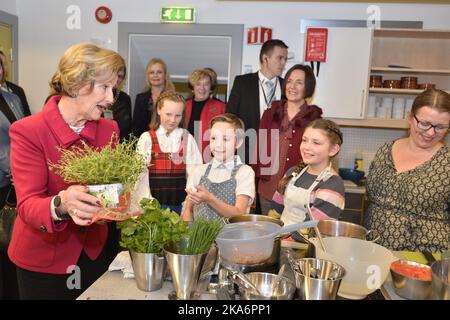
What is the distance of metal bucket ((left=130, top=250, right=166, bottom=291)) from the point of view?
1090 mm

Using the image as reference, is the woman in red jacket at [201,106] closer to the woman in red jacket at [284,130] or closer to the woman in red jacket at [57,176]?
the woman in red jacket at [284,130]

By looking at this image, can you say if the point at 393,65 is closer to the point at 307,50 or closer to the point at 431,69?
the point at 431,69

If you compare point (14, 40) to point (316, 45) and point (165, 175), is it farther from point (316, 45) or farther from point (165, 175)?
point (316, 45)

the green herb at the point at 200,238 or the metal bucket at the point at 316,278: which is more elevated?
the green herb at the point at 200,238

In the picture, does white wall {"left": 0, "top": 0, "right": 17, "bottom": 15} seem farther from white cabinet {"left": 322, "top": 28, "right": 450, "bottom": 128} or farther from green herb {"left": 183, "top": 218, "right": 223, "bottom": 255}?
green herb {"left": 183, "top": 218, "right": 223, "bottom": 255}

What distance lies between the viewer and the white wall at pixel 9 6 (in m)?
3.80

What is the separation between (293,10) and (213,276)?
10.1ft

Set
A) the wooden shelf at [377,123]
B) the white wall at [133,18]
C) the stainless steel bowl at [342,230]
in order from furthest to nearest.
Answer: the white wall at [133,18]
the wooden shelf at [377,123]
the stainless steel bowl at [342,230]

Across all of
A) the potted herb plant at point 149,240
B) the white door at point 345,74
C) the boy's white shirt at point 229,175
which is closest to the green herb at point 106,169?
the potted herb plant at point 149,240

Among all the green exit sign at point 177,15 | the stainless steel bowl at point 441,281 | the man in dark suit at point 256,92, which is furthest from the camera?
the green exit sign at point 177,15

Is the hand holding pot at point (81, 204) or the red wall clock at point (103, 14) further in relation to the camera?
the red wall clock at point (103, 14)

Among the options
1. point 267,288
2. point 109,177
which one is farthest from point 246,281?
point 109,177

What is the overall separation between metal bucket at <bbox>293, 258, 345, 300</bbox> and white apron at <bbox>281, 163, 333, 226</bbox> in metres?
0.64

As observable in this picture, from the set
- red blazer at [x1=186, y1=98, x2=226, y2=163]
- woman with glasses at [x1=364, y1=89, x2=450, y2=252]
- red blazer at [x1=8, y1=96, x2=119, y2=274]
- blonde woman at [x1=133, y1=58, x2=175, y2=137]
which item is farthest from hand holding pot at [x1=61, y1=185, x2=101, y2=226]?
blonde woman at [x1=133, y1=58, x2=175, y2=137]
